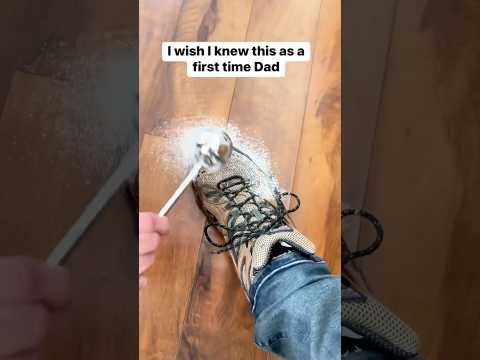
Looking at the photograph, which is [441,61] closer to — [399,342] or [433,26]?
[433,26]

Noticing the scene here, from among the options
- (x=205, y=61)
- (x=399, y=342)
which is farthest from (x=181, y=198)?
(x=399, y=342)

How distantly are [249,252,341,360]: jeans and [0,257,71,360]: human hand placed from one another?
172 mm

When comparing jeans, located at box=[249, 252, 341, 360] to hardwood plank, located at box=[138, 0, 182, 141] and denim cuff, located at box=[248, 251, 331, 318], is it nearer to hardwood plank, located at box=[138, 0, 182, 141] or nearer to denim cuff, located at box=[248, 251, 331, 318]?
denim cuff, located at box=[248, 251, 331, 318]

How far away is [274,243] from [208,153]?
119 mm

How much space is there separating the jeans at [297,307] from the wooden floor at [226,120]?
0.14 feet

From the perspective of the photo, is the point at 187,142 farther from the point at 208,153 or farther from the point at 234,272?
the point at 234,272

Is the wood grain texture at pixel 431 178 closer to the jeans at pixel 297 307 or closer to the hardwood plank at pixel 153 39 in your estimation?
the jeans at pixel 297 307

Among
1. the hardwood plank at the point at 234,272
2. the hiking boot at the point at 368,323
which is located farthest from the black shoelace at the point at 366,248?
the hardwood plank at the point at 234,272

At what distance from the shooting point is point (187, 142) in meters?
0.45

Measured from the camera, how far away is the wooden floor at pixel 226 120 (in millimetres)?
425

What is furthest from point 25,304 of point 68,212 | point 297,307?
point 297,307

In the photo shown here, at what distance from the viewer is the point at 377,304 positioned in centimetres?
33

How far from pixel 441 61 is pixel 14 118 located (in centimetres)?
27

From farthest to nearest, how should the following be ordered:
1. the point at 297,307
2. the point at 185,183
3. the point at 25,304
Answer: the point at 185,183 < the point at 297,307 < the point at 25,304
